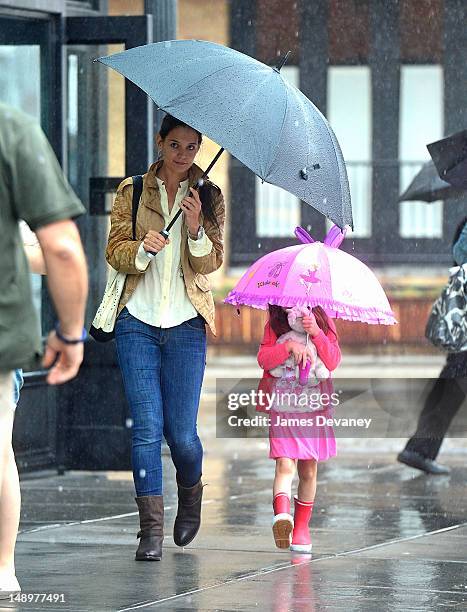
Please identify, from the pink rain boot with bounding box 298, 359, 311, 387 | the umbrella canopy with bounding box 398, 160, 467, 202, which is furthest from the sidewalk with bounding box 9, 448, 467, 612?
the umbrella canopy with bounding box 398, 160, 467, 202

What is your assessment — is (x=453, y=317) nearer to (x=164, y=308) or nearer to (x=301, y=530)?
(x=301, y=530)

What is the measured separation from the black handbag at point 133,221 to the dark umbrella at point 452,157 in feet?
10.5

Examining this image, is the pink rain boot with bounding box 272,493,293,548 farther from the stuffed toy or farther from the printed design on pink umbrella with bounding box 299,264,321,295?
the printed design on pink umbrella with bounding box 299,264,321,295

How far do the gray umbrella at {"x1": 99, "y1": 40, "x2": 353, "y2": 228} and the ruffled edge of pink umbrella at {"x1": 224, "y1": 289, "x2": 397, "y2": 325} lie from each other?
0.39 m

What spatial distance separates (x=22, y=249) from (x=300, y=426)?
259 centimetres

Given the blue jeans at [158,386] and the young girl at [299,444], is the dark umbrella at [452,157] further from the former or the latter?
the blue jeans at [158,386]

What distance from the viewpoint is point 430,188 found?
37.2 ft

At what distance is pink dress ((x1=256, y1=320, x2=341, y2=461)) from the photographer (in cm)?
729

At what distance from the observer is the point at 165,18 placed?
34.7 ft

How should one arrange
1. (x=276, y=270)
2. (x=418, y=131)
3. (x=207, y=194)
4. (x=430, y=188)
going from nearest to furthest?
(x=207, y=194) → (x=276, y=270) → (x=430, y=188) → (x=418, y=131)

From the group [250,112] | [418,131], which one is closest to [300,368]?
[250,112]

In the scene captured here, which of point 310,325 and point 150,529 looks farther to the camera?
point 310,325

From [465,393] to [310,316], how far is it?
3.51 metres

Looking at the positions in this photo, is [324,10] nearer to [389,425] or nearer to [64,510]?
[389,425]
